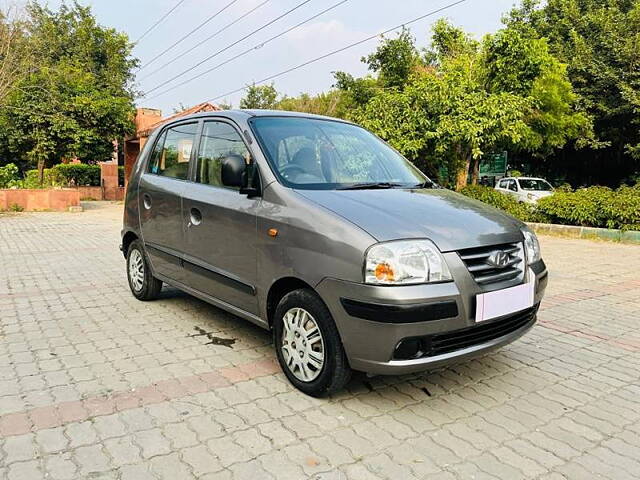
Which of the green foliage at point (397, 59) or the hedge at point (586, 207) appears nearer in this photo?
the hedge at point (586, 207)

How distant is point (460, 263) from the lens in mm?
2795

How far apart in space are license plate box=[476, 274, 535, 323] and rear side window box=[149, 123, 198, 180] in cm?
→ 265

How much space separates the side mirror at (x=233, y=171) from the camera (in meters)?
3.37

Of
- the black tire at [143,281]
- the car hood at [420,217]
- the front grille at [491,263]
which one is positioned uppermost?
the car hood at [420,217]

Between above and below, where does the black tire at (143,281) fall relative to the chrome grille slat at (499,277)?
below

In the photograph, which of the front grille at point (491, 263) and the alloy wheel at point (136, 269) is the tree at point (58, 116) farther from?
the front grille at point (491, 263)

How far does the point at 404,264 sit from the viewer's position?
→ 2.71 m

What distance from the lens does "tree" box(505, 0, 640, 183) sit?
19.4m

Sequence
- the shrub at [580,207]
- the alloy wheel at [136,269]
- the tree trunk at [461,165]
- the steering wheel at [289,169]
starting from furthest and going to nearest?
the tree trunk at [461,165], the shrub at [580,207], the alloy wheel at [136,269], the steering wheel at [289,169]

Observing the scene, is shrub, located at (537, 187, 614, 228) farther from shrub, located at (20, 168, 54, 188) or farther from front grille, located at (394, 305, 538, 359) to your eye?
shrub, located at (20, 168, 54, 188)

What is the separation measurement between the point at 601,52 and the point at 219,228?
22.2m

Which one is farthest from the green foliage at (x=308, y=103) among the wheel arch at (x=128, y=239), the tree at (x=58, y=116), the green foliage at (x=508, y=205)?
the wheel arch at (x=128, y=239)

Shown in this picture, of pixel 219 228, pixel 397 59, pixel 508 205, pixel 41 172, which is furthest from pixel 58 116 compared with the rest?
pixel 219 228

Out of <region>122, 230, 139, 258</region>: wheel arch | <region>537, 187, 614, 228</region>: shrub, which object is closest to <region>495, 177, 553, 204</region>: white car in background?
<region>537, 187, 614, 228</region>: shrub
